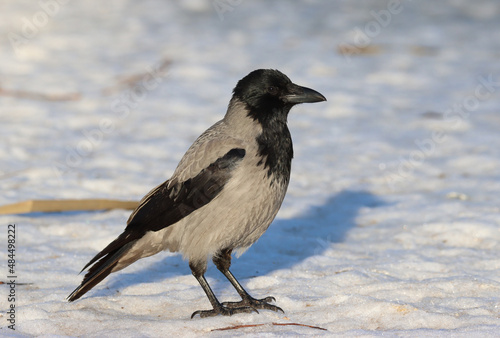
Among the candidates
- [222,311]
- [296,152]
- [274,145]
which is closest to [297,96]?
[274,145]

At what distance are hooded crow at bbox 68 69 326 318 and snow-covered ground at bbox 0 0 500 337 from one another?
0.25 m

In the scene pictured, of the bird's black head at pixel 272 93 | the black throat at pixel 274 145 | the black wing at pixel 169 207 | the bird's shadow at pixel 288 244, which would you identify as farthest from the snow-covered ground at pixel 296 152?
the bird's black head at pixel 272 93

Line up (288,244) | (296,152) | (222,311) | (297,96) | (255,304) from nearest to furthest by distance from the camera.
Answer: (222,311) → (255,304) → (297,96) → (288,244) → (296,152)

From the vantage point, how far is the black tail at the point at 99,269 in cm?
407

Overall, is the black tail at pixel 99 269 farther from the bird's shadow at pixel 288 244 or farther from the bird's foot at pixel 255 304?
the bird's foot at pixel 255 304

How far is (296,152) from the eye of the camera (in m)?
7.90

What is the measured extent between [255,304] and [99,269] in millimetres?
955

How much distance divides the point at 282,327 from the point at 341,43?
8862mm

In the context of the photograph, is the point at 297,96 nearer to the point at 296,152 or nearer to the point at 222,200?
the point at 222,200

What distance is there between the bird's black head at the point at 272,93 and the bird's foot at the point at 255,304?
1144mm

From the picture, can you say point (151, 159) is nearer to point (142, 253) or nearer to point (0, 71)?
point (142, 253)

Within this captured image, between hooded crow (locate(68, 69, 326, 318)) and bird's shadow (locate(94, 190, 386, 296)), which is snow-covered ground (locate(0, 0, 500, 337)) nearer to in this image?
bird's shadow (locate(94, 190, 386, 296))

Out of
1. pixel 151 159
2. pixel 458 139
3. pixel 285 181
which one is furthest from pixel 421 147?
pixel 285 181

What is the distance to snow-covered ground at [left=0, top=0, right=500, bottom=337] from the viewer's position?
4.13 m
